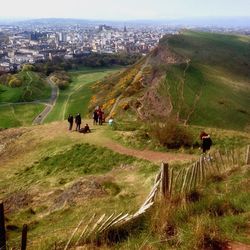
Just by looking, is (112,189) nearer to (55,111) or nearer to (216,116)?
(216,116)

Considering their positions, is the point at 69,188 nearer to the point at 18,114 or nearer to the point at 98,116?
the point at 98,116

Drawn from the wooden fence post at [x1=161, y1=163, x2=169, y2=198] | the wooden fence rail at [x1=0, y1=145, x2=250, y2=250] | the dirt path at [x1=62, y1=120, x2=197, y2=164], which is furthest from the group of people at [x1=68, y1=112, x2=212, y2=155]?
the wooden fence post at [x1=161, y1=163, x2=169, y2=198]

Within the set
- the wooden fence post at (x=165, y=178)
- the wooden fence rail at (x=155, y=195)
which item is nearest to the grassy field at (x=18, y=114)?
the wooden fence rail at (x=155, y=195)

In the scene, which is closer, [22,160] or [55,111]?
[22,160]

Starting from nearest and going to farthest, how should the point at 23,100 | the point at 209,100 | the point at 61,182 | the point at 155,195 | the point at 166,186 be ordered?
the point at 155,195, the point at 166,186, the point at 61,182, the point at 209,100, the point at 23,100

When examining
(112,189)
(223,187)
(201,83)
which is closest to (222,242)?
(223,187)

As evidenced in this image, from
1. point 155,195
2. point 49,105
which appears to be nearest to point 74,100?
point 49,105
